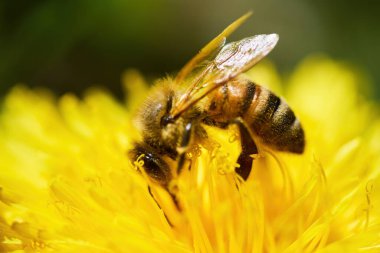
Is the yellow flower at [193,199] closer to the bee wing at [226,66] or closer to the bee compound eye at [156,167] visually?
the bee compound eye at [156,167]

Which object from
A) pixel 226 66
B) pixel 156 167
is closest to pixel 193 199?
pixel 156 167

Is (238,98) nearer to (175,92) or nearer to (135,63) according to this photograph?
(175,92)

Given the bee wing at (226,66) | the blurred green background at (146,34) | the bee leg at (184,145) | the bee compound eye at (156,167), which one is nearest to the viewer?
the bee wing at (226,66)

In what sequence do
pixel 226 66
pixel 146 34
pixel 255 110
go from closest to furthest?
pixel 226 66 → pixel 255 110 → pixel 146 34

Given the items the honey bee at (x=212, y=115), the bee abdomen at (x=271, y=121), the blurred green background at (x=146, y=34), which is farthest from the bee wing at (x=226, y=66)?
the blurred green background at (x=146, y=34)

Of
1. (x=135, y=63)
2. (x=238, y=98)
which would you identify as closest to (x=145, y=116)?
(x=238, y=98)

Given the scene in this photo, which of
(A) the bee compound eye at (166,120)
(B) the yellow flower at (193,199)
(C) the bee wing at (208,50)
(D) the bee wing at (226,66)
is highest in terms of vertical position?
(C) the bee wing at (208,50)

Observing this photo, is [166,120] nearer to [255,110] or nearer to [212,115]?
[212,115]
